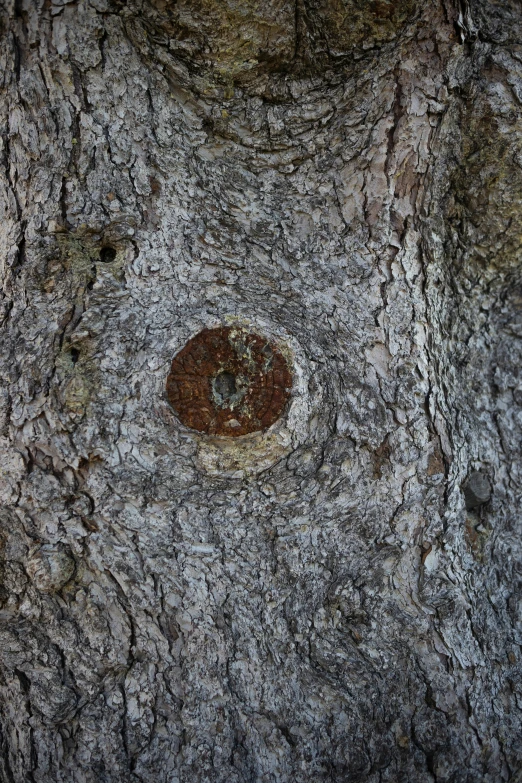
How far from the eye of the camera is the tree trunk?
1806 mm

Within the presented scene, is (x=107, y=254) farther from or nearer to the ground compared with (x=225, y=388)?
farther from the ground

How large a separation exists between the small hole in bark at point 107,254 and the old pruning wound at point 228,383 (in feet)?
1.21

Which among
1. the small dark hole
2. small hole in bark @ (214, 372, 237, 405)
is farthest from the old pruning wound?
the small dark hole

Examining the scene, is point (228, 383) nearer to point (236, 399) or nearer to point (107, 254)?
point (236, 399)

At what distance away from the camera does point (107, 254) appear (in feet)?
Answer: 6.18

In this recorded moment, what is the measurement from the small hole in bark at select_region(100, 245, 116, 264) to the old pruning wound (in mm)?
368

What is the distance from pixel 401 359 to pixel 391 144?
0.68 meters

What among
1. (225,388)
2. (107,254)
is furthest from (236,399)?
(107,254)

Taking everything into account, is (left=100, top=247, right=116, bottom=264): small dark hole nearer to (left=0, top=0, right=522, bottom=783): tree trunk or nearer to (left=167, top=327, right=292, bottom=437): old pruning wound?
(left=0, top=0, right=522, bottom=783): tree trunk

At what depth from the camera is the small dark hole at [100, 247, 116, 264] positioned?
1876mm

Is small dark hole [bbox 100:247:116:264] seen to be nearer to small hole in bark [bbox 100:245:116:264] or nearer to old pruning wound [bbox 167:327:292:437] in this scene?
small hole in bark [bbox 100:245:116:264]

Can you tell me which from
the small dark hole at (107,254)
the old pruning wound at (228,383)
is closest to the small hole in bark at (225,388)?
the old pruning wound at (228,383)

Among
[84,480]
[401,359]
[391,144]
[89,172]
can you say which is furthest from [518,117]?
[84,480]

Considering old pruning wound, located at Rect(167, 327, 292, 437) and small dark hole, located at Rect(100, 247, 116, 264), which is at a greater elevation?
small dark hole, located at Rect(100, 247, 116, 264)
